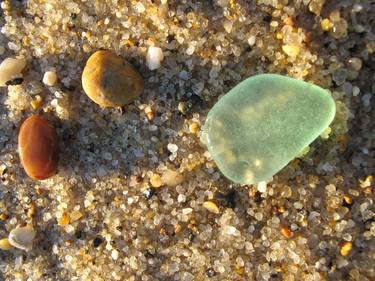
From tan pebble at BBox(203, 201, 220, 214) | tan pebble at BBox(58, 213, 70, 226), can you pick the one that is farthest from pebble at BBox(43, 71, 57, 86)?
tan pebble at BBox(203, 201, 220, 214)

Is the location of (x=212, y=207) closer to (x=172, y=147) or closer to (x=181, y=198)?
(x=181, y=198)

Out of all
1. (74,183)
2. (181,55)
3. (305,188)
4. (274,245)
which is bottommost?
(74,183)

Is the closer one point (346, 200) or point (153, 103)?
point (346, 200)

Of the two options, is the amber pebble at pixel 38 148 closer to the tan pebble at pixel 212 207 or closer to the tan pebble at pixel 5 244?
the tan pebble at pixel 5 244

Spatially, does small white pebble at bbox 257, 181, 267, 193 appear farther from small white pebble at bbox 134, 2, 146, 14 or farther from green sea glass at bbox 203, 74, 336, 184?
small white pebble at bbox 134, 2, 146, 14

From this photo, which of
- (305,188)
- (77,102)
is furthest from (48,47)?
(305,188)

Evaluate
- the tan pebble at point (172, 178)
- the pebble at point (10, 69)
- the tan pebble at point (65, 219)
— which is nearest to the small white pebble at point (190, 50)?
the tan pebble at point (172, 178)

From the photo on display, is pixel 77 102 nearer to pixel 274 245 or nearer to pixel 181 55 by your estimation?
pixel 181 55
